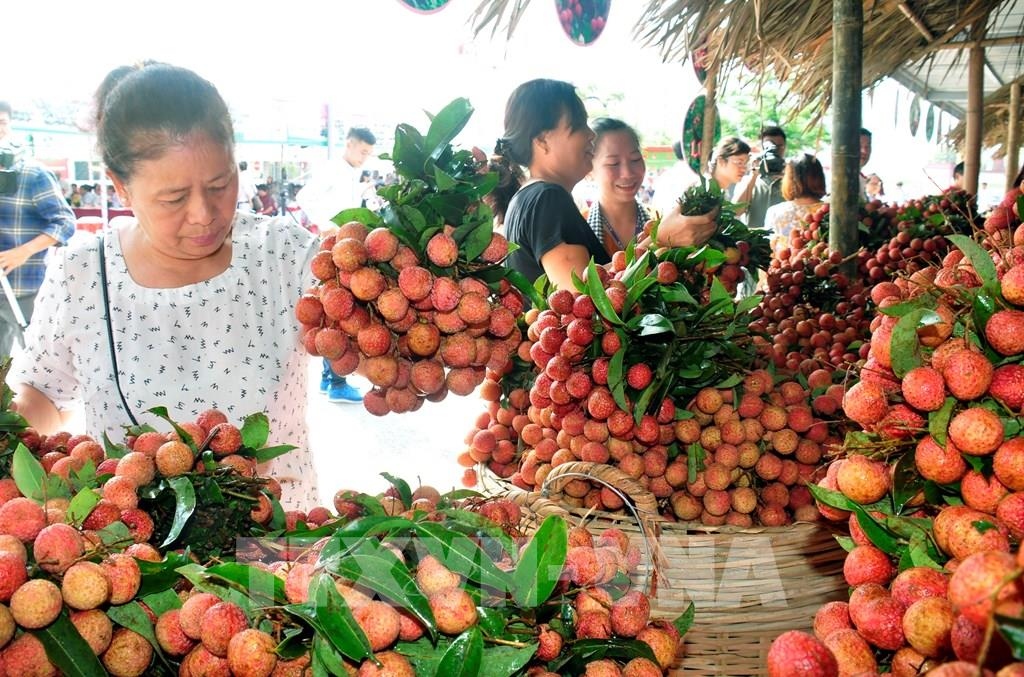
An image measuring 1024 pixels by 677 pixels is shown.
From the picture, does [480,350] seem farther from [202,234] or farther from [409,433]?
[409,433]

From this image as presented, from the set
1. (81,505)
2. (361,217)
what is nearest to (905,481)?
(361,217)

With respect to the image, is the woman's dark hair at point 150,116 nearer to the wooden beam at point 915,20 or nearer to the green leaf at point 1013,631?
the green leaf at point 1013,631

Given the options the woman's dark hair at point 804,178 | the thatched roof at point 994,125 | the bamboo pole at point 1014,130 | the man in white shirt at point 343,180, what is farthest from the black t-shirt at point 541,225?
the thatched roof at point 994,125

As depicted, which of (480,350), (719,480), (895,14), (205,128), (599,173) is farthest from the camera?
(895,14)

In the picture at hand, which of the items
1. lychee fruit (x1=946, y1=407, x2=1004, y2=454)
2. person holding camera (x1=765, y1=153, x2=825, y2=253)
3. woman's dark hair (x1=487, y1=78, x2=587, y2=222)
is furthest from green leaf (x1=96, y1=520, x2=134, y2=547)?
person holding camera (x1=765, y1=153, x2=825, y2=253)

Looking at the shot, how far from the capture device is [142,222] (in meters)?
1.49

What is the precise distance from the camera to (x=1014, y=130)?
17.8ft

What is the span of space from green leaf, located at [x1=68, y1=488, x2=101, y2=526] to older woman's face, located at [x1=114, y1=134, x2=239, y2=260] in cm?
67

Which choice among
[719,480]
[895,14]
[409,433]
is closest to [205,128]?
[719,480]

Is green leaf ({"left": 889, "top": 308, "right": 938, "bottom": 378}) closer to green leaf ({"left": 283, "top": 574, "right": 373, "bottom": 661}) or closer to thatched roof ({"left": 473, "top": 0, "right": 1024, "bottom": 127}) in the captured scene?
green leaf ({"left": 283, "top": 574, "right": 373, "bottom": 661})

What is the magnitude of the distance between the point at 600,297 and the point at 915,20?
3.15 metres

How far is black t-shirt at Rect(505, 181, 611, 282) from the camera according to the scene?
2.11 m

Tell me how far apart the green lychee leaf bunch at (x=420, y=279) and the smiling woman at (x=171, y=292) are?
1.34ft

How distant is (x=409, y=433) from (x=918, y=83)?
6098 mm
